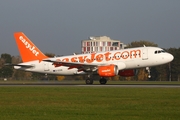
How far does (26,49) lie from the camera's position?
199 feet

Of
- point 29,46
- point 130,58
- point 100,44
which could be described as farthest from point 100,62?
point 100,44

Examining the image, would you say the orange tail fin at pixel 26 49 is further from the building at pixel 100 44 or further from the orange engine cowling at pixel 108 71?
the building at pixel 100 44

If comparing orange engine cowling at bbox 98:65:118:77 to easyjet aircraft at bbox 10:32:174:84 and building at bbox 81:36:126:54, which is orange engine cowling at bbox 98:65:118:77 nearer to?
easyjet aircraft at bbox 10:32:174:84

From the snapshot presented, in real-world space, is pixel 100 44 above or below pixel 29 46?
above

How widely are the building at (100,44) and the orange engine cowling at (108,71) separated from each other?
128 meters

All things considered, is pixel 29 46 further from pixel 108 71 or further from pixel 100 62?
pixel 108 71

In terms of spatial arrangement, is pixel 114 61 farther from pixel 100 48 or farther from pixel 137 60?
pixel 100 48

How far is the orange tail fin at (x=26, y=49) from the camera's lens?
60312mm

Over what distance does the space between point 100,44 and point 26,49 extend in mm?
127124

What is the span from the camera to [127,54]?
52.8 m

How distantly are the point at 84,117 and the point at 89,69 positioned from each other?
3563 centimetres

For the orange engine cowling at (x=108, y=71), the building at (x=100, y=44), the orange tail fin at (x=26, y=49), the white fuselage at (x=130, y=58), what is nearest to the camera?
the orange engine cowling at (x=108, y=71)

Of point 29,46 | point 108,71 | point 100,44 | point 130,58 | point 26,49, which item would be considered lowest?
point 108,71

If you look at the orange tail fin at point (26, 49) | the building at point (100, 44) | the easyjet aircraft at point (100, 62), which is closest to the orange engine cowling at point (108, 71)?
the easyjet aircraft at point (100, 62)
